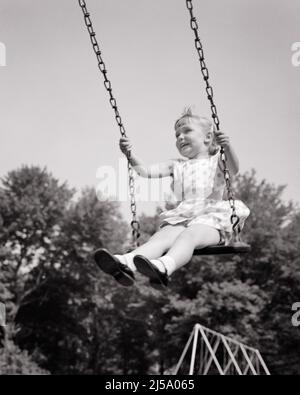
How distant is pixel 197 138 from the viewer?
4.28 m

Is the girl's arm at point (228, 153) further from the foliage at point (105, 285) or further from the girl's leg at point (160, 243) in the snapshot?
the foliage at point (105, 285)

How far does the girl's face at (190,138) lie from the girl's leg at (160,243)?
2.43 feet

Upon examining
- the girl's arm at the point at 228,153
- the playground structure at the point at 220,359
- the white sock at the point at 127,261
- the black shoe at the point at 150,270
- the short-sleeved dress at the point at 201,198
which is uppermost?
the girl's arm at the point at 228,153

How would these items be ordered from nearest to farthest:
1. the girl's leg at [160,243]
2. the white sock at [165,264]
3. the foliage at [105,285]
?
the white sock at [165,264], the girl's leg at [160,243], the foliage at [105,285]

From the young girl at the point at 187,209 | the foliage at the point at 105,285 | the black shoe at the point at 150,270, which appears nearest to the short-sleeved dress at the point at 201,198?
the young girl at the point at 187,209

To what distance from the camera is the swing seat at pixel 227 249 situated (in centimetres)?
365

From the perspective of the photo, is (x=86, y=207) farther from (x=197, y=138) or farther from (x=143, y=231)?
(x=197, y=138)

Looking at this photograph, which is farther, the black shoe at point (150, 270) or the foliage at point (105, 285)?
the foliage at point (105, 285)

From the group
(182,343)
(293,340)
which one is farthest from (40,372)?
(293,340)

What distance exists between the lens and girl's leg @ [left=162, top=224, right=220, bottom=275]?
341 centimetres

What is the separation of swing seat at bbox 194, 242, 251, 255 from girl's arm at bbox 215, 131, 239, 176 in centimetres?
80

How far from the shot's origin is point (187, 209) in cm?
403

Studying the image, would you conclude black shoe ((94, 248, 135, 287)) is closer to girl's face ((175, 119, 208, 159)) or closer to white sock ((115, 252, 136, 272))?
white sock ((115, 252, 136, 272))

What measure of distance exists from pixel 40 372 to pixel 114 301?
7027mm
